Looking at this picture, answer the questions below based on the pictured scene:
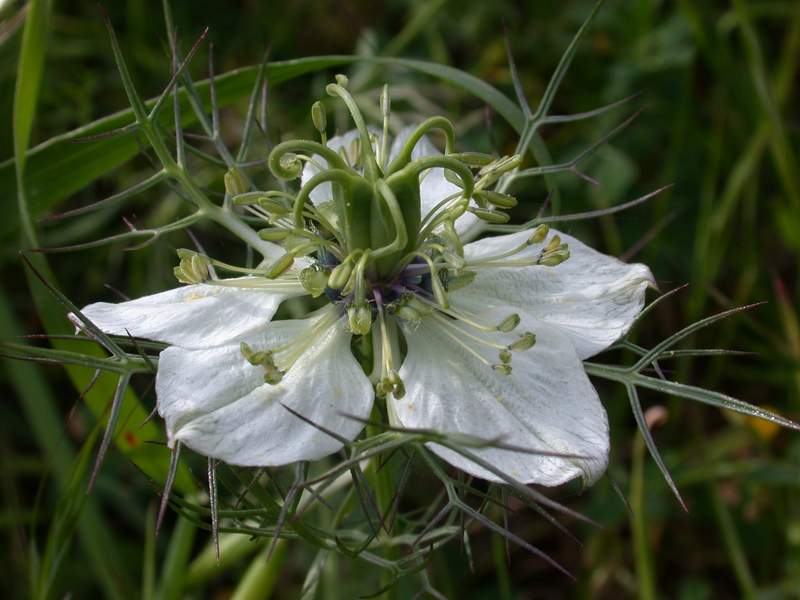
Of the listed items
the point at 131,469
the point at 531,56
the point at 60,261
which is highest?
the point at 531,56

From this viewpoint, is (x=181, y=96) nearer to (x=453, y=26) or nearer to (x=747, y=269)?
(x=453, y=26)

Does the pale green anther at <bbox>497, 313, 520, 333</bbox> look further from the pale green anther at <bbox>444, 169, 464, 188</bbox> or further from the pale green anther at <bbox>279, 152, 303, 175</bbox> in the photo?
the pale green anther at <bbox>279, 152, 303, 175</bbox>

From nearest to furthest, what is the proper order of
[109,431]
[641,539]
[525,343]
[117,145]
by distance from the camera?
[109,431] < [525,343] < [117,145] < [641,539]

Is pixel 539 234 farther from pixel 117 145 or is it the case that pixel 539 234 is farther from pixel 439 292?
pixel 117 145

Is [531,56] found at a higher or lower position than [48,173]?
lower

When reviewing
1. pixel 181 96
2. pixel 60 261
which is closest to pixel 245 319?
pixel 181 96

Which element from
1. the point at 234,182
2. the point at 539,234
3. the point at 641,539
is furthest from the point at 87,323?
the point at 641,539

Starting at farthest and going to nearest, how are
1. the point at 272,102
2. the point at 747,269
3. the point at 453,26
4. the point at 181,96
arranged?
the point at 453,26 → the point at 272,102 → the point at 747,269 → the point at 181,96

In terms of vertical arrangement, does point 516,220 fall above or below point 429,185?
below
